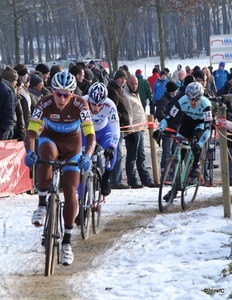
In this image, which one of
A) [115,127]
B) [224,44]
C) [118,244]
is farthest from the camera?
[224,44]

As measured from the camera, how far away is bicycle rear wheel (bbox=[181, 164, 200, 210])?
10.6m

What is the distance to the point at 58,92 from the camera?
7570 millimetres

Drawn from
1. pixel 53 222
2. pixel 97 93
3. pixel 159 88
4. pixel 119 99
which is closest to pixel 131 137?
pixel 119 99

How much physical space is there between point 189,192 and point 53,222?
4471 mm

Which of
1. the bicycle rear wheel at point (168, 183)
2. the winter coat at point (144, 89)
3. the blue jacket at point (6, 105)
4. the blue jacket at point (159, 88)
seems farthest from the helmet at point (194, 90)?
the blue jacket at point (159, 88)

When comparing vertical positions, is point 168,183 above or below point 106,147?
below

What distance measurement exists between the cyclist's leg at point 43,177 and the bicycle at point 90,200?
97cm

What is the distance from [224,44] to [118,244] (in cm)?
2688

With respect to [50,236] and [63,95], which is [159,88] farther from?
[50,236]

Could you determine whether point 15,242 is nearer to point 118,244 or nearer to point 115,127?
point 118,244

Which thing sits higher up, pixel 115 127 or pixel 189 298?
pixel 115 127

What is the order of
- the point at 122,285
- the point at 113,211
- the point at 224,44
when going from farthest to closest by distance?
the point at 224,44 → the point at 113,211 → the point at 122,285

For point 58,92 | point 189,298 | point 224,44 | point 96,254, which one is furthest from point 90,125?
point 224,44

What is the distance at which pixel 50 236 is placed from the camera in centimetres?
687
